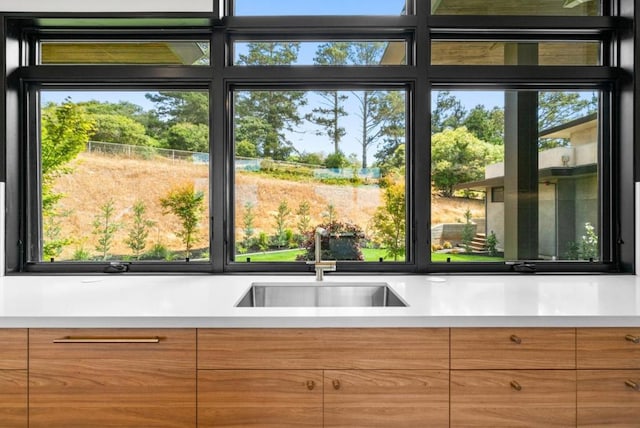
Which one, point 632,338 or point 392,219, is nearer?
point 632,338

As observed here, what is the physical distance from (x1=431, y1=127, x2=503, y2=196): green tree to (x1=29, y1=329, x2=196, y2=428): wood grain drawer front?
1.61m

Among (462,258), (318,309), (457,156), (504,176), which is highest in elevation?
(457,156)

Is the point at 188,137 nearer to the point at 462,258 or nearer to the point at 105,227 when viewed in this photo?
the point at 105,227

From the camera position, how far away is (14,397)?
1.32 meters

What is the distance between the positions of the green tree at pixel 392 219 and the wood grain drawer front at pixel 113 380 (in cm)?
125

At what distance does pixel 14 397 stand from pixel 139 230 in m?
1.04

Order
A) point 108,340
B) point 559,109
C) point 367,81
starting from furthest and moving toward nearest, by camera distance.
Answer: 1. point 559,109
2. point 367,81
3. point 108,340

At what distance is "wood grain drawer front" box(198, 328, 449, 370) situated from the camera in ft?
4.31

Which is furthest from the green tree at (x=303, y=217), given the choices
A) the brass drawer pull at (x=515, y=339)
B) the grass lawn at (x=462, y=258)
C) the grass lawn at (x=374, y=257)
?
the brass drawer pull at (x=515, y=339)

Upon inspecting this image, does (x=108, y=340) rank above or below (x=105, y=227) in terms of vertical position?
below

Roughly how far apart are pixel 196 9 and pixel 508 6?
183 centimetres

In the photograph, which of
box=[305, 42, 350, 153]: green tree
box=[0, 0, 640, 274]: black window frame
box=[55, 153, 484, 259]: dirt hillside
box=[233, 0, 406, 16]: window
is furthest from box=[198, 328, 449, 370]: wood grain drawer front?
box=[233, 0, 406, 16]: window

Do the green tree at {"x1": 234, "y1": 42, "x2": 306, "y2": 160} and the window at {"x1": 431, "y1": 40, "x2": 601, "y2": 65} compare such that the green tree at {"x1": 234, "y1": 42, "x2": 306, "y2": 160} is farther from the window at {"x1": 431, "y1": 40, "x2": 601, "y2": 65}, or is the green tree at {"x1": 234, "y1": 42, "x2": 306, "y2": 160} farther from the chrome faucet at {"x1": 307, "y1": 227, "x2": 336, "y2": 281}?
the window at {"x1": 431, "y1": 40, "x2": 601, "y2": 65}

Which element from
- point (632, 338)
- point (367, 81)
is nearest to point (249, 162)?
point (367, 81)
